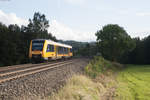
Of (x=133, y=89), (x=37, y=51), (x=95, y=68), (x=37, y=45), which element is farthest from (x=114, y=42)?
(x=133, y=89)

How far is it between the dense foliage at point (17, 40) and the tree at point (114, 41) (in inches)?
822

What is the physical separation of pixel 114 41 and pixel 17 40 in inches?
1196

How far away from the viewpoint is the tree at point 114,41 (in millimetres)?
49688

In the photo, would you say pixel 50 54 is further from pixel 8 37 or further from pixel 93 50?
pixel 93 50

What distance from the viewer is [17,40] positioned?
137 feet

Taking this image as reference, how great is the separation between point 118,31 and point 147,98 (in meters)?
42.6

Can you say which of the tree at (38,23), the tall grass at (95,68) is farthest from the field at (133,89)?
the tree at (38,23)

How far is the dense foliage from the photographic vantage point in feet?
118

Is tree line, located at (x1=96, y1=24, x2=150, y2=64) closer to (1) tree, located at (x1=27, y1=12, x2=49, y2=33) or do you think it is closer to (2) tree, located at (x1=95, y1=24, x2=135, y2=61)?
(2) tree, located at (x1=95, y1=24, x2=135, y2=61)

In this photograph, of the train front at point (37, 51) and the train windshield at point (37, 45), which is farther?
the train windshield at point (37, 45)

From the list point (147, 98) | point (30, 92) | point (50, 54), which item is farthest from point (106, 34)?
point (30, 92)

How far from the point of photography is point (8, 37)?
38062mm

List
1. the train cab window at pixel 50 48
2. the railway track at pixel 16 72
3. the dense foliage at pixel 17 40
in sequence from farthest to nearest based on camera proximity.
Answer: the dense foliage at pixel 17 40 → the train cab window at pixel 50 48 → the railway track at pixel 16 72

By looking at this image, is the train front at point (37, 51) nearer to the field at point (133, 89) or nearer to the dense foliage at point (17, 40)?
the field at point (133, 89)
